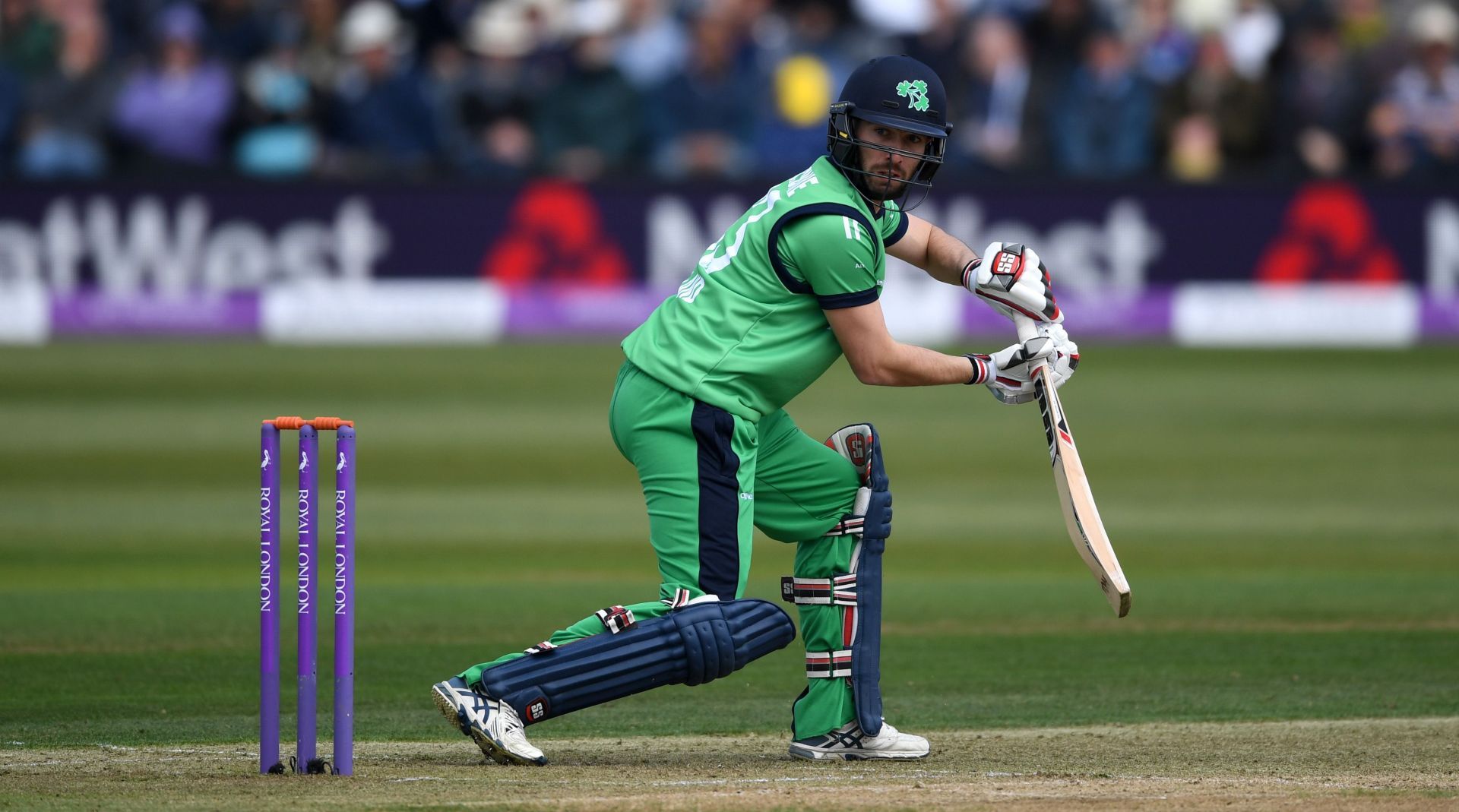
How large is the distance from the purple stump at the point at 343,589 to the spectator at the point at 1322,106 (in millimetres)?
11928

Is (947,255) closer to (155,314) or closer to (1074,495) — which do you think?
(1074,495)

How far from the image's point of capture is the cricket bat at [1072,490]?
4.63m

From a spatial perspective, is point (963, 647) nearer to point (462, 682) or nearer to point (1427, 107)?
point (462, 682)

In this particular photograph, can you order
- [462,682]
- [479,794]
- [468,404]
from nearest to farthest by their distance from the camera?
[479,794], [462,682], [468,404]

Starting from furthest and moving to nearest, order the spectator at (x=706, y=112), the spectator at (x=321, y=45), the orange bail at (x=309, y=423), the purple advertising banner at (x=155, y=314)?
the spectator at (x=321, y=45) → the spectator at (x=706, y=112) → the purple advertising banner at (x=155, y=314) → the orange bail at (x=309, y=423)

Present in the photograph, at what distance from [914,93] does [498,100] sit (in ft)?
35.9

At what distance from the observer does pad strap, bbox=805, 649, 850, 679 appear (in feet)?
15.6

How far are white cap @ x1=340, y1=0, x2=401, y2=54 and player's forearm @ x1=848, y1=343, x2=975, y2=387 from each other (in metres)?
11.5

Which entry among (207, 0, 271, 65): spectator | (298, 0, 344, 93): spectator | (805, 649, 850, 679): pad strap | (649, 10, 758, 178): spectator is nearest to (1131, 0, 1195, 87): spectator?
(649, 10, 758, 178): spectator

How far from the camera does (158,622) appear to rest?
22.6 ft

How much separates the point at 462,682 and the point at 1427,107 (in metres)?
12.3

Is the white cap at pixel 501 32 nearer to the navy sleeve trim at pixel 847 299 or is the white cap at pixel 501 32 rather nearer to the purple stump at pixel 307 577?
the navy sleeve trim at pixel 847 299

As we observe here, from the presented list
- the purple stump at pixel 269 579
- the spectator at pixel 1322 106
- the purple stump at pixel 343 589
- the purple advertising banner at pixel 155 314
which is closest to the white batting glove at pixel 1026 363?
the purple stump at pixel 343 589

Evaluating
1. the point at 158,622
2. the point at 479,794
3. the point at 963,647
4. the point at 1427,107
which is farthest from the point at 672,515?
the point at 1427,107
